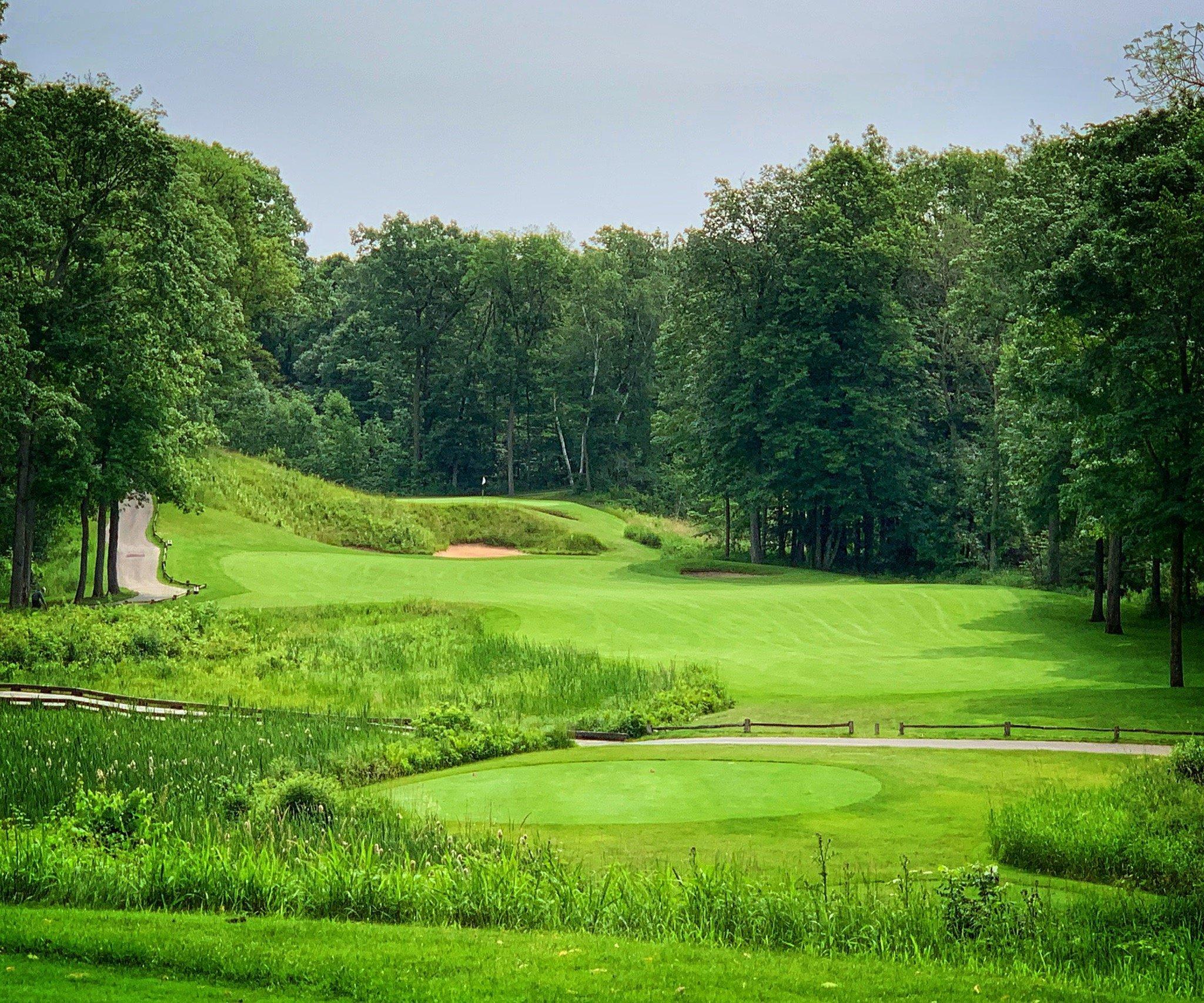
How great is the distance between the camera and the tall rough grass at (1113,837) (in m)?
11.4

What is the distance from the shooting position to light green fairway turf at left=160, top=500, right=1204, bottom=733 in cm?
2409

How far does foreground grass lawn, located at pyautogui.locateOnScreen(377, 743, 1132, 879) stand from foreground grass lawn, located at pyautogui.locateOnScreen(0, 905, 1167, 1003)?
2711 mm

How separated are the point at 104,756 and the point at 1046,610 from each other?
1235 inches

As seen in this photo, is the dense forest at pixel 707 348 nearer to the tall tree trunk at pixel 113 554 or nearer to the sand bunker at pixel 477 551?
the tall tree trunk at pixel 113 554

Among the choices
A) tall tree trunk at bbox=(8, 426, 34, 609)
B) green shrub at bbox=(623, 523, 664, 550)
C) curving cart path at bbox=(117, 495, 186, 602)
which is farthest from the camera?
green shrub at bbox=(623, 523, 664, 550)

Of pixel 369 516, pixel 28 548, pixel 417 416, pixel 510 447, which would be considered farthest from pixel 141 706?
pixel 417 416

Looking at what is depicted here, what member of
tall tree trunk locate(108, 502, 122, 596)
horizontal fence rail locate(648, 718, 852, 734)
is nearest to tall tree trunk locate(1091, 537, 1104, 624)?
horizontal fence rail locate(648, 718, 852, 734)

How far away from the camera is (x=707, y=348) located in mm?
57375

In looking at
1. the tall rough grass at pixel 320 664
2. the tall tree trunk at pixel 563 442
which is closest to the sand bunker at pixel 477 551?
the tall rough grass at pixel 320 664

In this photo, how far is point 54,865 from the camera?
1082 centimetres

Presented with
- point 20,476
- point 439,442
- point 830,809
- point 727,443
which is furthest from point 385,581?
point 439,442

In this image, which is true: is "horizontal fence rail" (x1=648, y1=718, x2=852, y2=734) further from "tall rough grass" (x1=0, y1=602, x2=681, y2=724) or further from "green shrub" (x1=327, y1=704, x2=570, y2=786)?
"green shrub" (x1=327, y1=704, x2=570, y2=786)

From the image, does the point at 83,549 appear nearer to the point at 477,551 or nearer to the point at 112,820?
the point at 477,551

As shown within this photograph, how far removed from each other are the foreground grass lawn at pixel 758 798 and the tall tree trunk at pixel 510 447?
6504 cm
